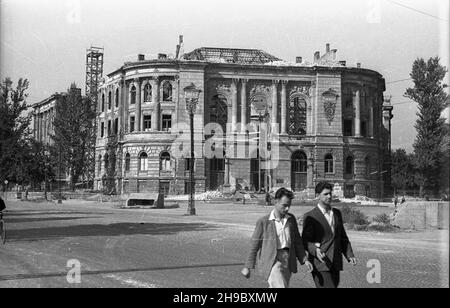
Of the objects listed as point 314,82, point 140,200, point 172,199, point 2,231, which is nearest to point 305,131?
point 314,82

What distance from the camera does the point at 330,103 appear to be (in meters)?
63.0

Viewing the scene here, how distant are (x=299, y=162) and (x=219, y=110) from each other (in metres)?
11.0

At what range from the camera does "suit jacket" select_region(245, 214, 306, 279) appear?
19.4 feet

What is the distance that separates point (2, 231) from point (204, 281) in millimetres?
9076

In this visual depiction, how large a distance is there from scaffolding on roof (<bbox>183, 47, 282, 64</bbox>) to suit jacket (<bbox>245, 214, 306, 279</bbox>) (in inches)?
2319

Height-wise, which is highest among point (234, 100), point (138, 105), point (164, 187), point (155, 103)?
point (234, 100)

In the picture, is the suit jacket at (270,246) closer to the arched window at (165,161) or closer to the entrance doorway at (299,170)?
the entrance doorway at (299,170)

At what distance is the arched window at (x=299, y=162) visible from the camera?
202 feet

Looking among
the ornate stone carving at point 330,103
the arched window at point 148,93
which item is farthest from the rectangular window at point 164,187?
the ornate stone carving at point 330,103

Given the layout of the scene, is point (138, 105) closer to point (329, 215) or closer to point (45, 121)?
point (45, 121)

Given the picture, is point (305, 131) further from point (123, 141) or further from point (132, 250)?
point (132, 250)

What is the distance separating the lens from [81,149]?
70.1 meters

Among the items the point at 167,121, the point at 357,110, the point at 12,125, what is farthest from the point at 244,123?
the point at 12,125

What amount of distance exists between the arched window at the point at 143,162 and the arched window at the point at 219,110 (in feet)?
28.9
